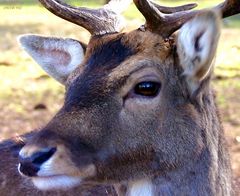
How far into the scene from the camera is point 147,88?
4637 mm

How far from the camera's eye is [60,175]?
4422 mm

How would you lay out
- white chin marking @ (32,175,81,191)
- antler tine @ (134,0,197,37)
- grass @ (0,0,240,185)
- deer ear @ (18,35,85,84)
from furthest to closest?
grass @ (0,0,240,185) → deer ear @ (18,35,85,84) → antler tine @ (134,0,197,37) → white chin marking @ (32,175,81,191)

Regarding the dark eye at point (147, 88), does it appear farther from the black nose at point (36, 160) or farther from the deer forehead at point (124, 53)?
the black nose at point (36, 160)

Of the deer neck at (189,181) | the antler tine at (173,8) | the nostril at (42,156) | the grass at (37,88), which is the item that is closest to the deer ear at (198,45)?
the deer neck at (189,181)

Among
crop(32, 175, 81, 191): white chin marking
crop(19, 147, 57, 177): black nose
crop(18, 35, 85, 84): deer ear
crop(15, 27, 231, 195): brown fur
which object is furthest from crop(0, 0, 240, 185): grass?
crop(19, 147, 57, 177): black nose

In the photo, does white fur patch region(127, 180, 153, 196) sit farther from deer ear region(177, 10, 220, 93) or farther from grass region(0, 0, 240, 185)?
grass region(0, 0, 240, 185)

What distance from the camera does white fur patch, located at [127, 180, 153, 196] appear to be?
15.5ft

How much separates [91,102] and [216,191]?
41.0 inches

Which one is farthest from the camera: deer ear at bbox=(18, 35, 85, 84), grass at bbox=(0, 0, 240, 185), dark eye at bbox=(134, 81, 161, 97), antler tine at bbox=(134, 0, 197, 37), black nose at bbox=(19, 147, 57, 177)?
grass at bbox=(0, 0, 240, 185)

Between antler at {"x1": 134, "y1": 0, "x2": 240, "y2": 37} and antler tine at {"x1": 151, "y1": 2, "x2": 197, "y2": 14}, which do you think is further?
antler tine at {"x1": 151, "y1": 2, "x2": 197, "y2": 14}

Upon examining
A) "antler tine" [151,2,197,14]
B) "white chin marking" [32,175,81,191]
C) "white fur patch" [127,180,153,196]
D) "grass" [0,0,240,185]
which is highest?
"antler tine" [151,2,197,14]

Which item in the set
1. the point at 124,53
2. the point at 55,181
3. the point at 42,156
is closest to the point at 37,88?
the point at 124,53

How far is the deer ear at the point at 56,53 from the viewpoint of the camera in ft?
17.4

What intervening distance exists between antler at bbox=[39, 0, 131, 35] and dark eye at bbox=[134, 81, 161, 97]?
62 cm
